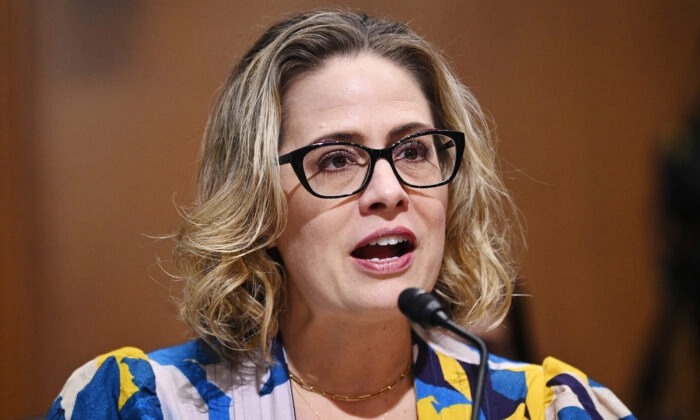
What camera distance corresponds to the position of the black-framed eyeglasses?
1.47 metres

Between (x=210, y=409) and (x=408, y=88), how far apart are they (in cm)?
67

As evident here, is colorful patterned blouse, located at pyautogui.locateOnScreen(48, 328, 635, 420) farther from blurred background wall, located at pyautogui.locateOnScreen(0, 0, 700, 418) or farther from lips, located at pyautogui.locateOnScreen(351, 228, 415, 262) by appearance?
blurred background wall, located at pyautogui.locateOnScreen(0, 0, 700, 418)

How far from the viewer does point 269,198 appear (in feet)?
5.01

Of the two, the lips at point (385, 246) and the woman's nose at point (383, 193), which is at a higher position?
the woman's nose at point (383, 193)

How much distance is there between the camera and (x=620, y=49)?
3098mm

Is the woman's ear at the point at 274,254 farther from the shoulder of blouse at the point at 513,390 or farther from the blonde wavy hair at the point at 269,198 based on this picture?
the shoulder of blouse at the point at 513,390

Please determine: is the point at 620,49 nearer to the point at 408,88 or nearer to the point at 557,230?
the point at 557,230

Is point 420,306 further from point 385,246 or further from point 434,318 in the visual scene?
point 385,246


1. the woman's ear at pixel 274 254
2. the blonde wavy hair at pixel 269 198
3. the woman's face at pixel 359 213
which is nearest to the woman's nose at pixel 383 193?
the woman's face at pixel 359 213

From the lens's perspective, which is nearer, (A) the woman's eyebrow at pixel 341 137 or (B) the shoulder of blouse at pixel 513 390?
(A) the woman's eyebrow at pixel 341 137

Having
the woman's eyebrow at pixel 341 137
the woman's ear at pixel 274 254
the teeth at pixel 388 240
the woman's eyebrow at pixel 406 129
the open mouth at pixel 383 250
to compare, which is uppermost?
the woman's eyebrow at pixel 406 129

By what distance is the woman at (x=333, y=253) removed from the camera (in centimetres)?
147

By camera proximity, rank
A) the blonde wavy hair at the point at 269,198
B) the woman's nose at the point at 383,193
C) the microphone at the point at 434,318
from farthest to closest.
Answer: the blonde wavy hair at the point at 269,198
the woman's nose at the point at 383,193
the microphone at the point at 434,318

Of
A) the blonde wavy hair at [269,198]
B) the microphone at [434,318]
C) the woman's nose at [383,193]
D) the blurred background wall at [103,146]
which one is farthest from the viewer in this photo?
the blurred background wall at [103,146]
